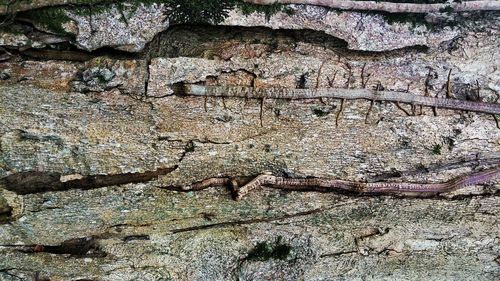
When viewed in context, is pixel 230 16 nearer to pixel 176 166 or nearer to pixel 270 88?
pixel 270 88

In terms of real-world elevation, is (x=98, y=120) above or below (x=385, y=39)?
below

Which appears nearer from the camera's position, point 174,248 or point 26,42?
point 26,42

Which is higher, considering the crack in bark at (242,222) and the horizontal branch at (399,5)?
the horizontal branch at (399,5)

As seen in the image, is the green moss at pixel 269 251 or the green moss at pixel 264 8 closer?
the green moss at pixel 264 8

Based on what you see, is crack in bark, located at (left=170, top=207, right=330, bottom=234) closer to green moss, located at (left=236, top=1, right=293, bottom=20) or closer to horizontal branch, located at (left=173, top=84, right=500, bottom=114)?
horizontal branch, located at (left=173, top=84, right=500, bottom=114)

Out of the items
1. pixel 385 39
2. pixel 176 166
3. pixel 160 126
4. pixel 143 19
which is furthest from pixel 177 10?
pixel 385 39

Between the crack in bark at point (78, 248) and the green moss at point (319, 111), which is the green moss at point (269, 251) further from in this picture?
the crack in bark at point (78, 248)

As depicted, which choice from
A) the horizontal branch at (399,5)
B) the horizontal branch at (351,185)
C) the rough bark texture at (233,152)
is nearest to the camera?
the rough bark texture at (233,152)

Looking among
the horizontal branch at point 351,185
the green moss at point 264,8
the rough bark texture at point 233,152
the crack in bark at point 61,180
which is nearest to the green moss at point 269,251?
the rough bark texture at point 233,152

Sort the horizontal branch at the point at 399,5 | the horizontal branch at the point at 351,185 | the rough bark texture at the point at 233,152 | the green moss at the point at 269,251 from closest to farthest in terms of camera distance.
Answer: the rough bark texture at the point at 233,152, the horizontal branch at the point at 399,5, the horizontal branch at the point at 351,185, the green moss at the point at 269,251
